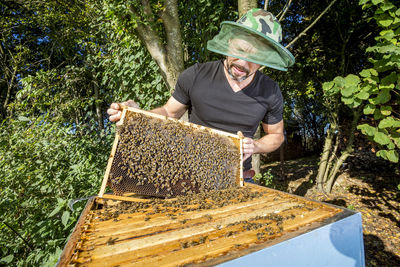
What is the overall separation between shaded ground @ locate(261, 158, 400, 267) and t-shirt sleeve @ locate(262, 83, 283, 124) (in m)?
2.88

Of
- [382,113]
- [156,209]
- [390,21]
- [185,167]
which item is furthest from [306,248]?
[390,21]

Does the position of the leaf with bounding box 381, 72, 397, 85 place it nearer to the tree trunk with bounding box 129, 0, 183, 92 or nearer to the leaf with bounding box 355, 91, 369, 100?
the leaf with bounding box 355, 91, 369, 100

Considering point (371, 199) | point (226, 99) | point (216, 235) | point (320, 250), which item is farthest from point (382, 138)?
point (371, 199)

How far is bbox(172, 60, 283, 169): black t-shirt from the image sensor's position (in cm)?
263

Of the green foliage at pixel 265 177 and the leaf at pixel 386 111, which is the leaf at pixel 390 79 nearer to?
the leaf at pixel 386 111

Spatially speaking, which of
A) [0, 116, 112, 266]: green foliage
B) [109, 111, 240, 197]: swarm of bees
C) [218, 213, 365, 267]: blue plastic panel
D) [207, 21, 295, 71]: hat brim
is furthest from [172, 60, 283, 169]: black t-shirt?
[0, 116, 112, 266]: green foliage

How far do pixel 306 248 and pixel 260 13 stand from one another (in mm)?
2029

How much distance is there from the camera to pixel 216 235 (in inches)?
49.3

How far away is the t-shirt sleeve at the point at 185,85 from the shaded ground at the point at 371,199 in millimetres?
3938

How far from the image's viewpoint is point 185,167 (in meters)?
2.12

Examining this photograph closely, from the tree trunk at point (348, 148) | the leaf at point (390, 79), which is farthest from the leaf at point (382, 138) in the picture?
the tree trunk at point (348, 148)

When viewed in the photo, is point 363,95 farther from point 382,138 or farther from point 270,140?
point 270,140

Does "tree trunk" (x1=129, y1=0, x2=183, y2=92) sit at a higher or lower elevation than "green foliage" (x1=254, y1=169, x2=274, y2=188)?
higher

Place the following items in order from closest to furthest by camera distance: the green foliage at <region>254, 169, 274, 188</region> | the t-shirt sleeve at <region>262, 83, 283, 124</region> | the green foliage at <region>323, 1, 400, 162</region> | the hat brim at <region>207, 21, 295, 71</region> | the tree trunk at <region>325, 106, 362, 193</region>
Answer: the hat brim at <region>207, 21, 295, 71</region> < the green foliage at <region>323, 1, 400, 162</region> < the t-shirt sleeve at <region>262, 83, 283, 124</region> < the green foliage at <region>254, 169, 274, 188</region> < the tree trunk at <region>325, 106, 362, 193</region>
